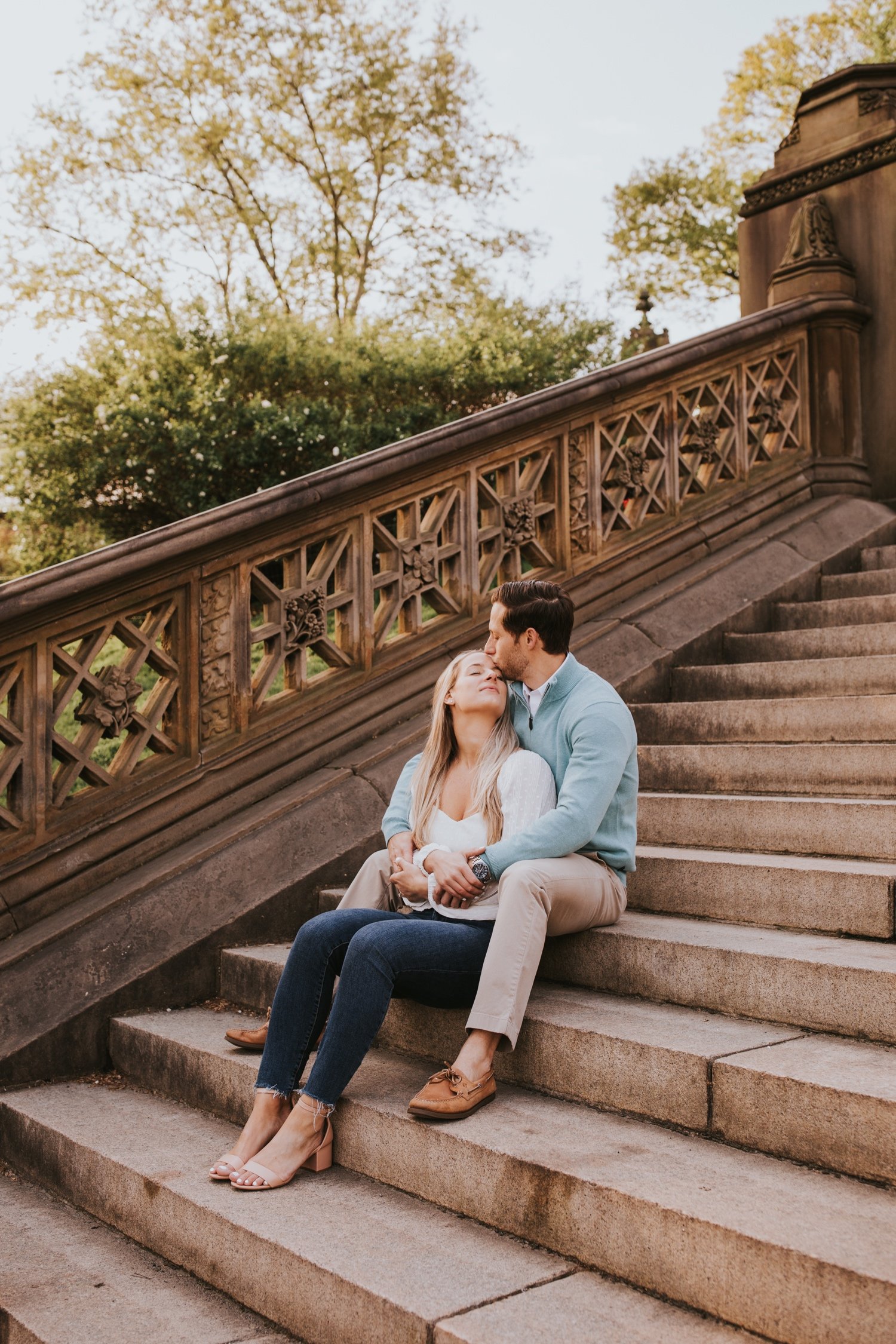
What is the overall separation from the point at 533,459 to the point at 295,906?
8.67ft

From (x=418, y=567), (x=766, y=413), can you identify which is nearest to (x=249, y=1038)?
(x=418, y=567)

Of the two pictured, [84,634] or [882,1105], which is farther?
[84,634]

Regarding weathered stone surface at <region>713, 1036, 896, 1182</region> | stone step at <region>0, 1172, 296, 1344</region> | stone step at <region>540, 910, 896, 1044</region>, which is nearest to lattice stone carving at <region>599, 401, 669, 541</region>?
stone step at <region>540, 910, 896, 1044</region>

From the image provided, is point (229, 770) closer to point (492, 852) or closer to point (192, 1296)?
point (492, 852)

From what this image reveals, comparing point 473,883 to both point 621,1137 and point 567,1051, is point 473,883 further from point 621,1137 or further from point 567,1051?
point 621,1137

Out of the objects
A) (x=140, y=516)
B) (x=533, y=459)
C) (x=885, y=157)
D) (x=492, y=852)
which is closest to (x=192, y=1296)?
(x=492, y=852)

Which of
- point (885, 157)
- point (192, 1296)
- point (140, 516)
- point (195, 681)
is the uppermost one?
point (885, 157)

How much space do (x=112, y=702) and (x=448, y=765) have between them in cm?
154

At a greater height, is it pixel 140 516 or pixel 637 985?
pixel 140 516

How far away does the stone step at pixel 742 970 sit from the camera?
297cm

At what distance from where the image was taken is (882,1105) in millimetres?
2457

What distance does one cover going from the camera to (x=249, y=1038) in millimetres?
3742

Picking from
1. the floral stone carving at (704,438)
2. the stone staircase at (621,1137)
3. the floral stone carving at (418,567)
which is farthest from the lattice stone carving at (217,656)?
the floral stone carving at (704,438)

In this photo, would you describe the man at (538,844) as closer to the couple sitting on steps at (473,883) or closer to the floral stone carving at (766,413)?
the couple sitting on steps at (473,883)
